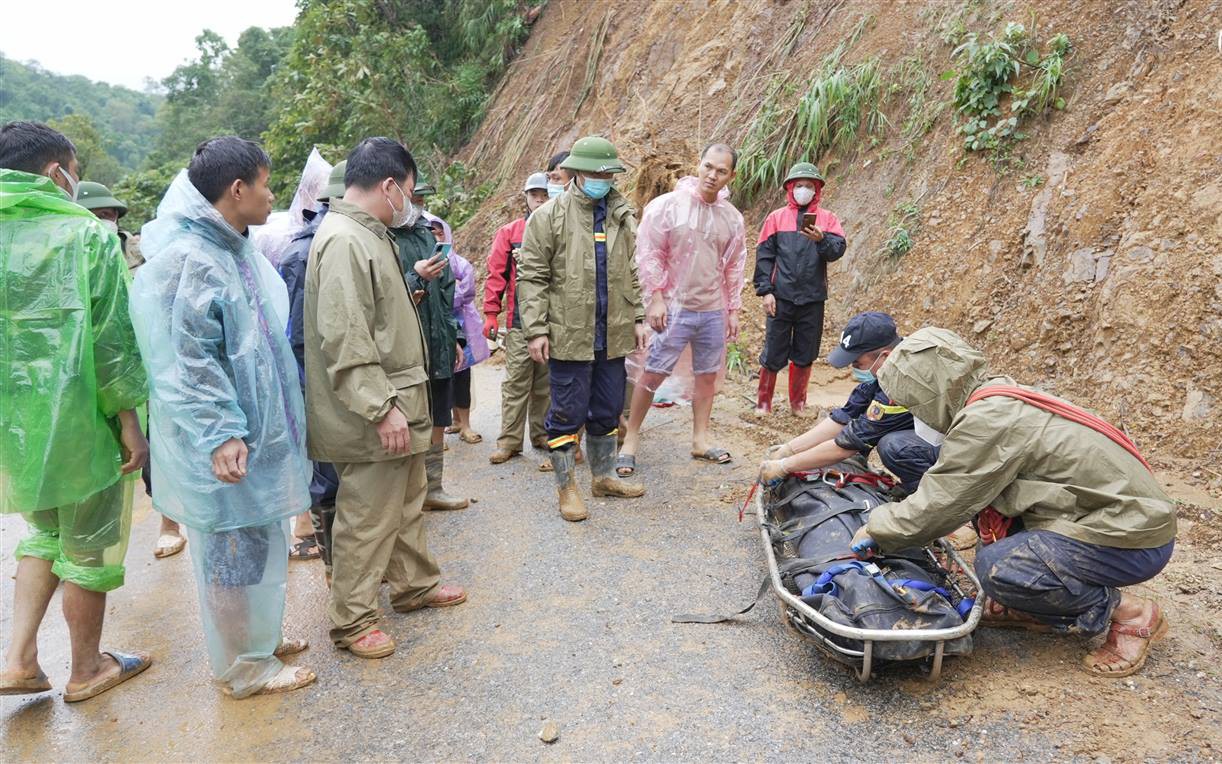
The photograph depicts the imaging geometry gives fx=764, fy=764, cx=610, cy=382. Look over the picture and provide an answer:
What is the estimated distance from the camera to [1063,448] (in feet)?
8.48

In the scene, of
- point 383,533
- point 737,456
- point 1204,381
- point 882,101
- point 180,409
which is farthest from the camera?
point 882,101

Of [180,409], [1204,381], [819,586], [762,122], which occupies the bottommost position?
[819,586]

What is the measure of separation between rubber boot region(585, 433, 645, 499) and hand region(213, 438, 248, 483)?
2.22 meters

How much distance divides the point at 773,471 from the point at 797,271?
236cm

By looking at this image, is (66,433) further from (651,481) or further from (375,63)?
(375,63)

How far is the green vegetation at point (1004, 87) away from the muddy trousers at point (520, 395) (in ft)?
14.7

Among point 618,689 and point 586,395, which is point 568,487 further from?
point 618,689

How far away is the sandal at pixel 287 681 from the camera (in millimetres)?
2828

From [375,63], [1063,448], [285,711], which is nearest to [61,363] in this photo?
[285,711]

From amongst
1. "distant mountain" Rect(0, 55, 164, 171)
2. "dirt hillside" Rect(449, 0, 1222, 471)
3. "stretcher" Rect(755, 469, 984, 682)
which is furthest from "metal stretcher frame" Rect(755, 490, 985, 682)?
"distant mountain" Rect(0, 55, 164, 171)

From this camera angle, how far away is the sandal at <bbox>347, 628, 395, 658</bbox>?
3012 millimetres

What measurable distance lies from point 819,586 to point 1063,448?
95cm

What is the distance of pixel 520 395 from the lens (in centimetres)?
522

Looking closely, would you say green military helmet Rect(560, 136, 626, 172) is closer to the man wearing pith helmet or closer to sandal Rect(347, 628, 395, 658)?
the man wearing pith helmet
